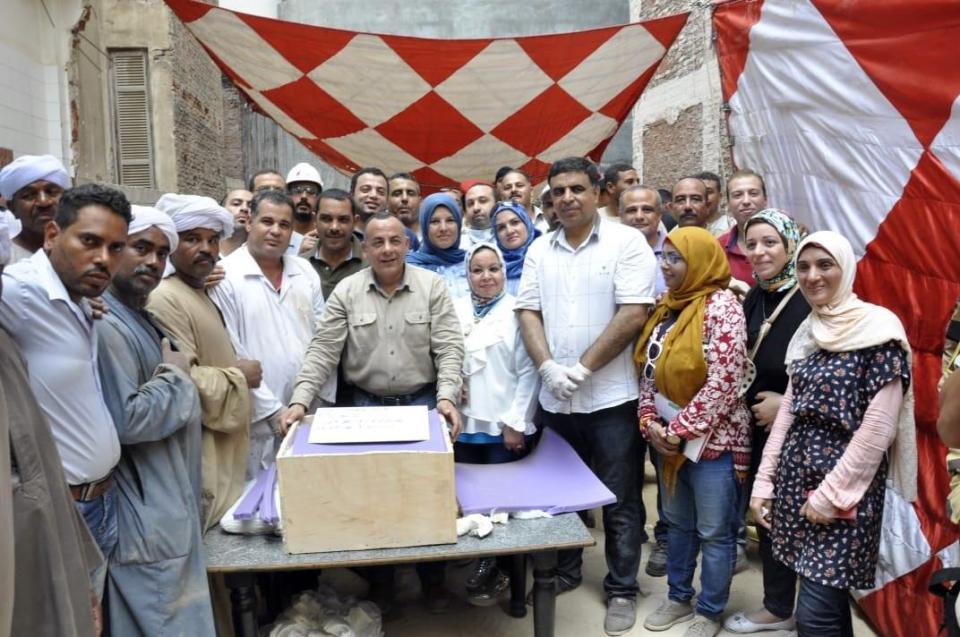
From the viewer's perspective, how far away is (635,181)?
4523 millimetres

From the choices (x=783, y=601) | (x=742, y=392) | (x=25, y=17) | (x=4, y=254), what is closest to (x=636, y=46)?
(x=742, y=392)

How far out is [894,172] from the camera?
2.52m

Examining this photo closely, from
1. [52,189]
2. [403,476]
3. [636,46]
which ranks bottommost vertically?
[403,476]

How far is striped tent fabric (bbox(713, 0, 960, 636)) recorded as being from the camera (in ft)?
→ 7.65

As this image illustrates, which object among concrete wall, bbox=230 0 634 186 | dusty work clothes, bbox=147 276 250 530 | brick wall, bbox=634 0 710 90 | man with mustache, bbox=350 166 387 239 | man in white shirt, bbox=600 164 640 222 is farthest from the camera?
concrete wall, bbox=230 0 634 186

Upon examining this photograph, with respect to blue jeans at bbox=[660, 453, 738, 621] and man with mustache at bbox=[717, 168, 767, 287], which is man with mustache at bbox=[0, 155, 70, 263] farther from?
man with mustache at bbox=[717, 168, 767, 287]

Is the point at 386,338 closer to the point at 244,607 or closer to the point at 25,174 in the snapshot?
the point at 244,607

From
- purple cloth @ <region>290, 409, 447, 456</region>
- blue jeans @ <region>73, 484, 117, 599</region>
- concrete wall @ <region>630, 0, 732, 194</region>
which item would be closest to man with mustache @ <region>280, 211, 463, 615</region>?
purple cloth @ <region>290, 409, 447, 456</region>

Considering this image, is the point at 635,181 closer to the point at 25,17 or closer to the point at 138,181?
the point at 25,17

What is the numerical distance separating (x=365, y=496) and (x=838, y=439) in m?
1.42

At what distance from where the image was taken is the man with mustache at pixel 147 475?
1876 millimetres

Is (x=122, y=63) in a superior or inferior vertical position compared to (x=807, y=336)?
superior

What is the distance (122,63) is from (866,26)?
8112 millimetres

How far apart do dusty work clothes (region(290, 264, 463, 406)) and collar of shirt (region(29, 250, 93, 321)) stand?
1.11 metres
